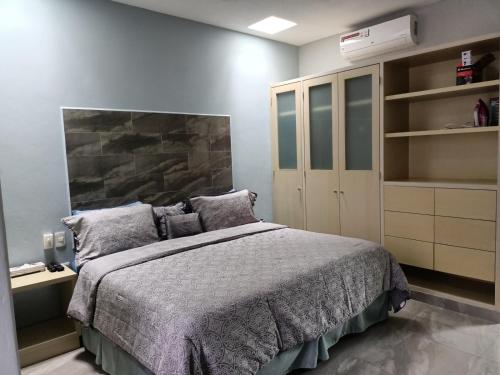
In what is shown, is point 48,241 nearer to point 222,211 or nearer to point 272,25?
point 222,211

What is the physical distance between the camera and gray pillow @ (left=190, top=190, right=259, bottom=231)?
3266 millimetres

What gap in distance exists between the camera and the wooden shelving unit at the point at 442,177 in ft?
9.20

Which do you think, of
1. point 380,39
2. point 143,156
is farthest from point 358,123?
point 143,156

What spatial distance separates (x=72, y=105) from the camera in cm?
287

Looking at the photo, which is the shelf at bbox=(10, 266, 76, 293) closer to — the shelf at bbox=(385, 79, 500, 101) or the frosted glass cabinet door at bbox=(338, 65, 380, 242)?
the frosted glass cabinet door at bbox=(338, 65, 380, 242)

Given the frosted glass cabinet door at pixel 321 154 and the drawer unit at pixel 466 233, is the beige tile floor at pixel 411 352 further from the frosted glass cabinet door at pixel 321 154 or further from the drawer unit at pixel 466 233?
the frosted glass cabinet door at pixel 321 154

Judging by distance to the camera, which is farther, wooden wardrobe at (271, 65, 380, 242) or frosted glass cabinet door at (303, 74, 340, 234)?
frosted glass cabinet door at (303, 74, 340, 234)

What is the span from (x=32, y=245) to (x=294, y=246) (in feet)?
6.28

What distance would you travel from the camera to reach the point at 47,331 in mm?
2604

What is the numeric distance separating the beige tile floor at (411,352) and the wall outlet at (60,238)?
79 centimetres

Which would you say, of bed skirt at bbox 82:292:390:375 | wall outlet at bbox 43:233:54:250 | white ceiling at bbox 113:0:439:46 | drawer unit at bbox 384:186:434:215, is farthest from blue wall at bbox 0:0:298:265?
drawer unit at bbox 384:186:434:215

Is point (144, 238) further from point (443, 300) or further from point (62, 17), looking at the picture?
point (443, 300)

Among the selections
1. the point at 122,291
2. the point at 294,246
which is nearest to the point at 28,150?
the point at 122,291

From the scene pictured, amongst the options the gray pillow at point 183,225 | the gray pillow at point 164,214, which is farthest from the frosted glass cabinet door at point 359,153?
the gray pillow at point 164,214
